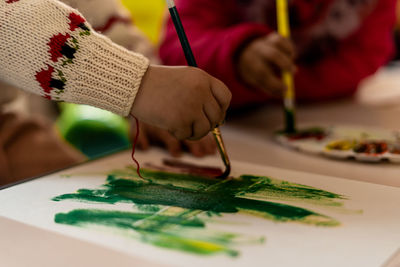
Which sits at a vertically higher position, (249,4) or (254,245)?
(249,4)

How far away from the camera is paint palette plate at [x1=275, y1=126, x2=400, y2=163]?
49cm

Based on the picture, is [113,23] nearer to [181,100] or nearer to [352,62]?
[181,100]

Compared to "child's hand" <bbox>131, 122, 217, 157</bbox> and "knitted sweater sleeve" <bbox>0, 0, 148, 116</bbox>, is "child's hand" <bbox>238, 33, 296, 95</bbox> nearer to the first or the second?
"child's hand" <bbox>131, 122, 217, 157</bbox>

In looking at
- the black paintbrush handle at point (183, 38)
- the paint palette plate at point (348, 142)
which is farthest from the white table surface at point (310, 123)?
the black paintbrush handle at point (183, 38)

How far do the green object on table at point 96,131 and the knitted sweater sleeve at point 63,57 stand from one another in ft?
1.26

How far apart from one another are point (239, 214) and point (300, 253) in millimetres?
74

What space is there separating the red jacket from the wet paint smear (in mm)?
214

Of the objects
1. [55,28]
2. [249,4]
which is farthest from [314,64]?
[55,28]

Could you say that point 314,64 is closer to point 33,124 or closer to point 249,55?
point 249,55

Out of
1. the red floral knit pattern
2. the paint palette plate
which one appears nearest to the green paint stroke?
Result: the red floral knit pattern

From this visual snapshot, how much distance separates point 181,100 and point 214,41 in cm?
27

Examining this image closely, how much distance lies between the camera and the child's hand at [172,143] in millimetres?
528

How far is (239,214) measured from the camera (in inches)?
14.1

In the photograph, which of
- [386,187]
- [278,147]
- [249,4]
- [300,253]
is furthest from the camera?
[249,4]
